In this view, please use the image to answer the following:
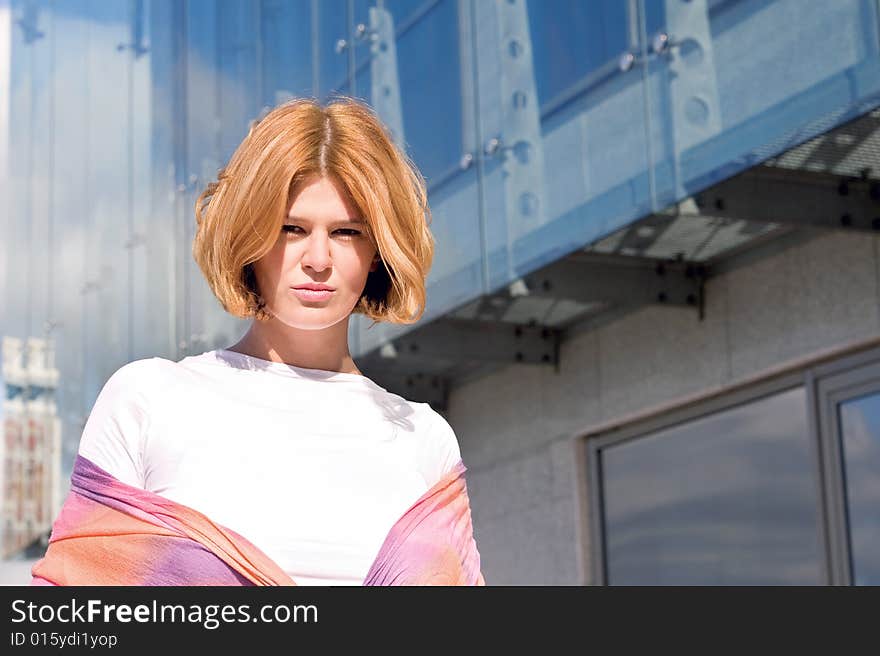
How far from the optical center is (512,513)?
29.7 feet

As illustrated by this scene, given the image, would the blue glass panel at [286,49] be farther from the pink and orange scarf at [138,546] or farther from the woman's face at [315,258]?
the pink and orange scarf at [138,546]

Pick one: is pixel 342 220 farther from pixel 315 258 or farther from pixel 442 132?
pixel 442 132

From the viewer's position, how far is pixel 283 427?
1.24m

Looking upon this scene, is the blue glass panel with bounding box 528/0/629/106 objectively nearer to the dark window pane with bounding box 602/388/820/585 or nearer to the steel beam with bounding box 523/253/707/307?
the steel beam with bounding box 523/253/707/307

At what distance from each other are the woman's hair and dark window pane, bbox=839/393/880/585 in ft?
17.9

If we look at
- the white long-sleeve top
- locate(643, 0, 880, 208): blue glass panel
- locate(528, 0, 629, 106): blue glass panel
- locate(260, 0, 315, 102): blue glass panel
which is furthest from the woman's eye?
locate(260, 0, 315, 102): blue glass panel

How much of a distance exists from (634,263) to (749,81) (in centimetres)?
206

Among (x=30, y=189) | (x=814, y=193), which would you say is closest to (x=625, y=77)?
(x=814, y=193)

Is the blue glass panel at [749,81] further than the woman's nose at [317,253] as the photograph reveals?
Yes

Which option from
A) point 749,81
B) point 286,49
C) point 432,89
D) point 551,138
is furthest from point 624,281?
point 286,49

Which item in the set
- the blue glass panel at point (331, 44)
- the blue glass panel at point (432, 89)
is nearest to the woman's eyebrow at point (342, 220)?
the blue glass panel at point (432, 89)

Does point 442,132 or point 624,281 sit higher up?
point 442,132

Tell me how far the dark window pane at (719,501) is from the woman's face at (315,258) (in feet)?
A: 19.1

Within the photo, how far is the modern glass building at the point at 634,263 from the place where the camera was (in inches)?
229
